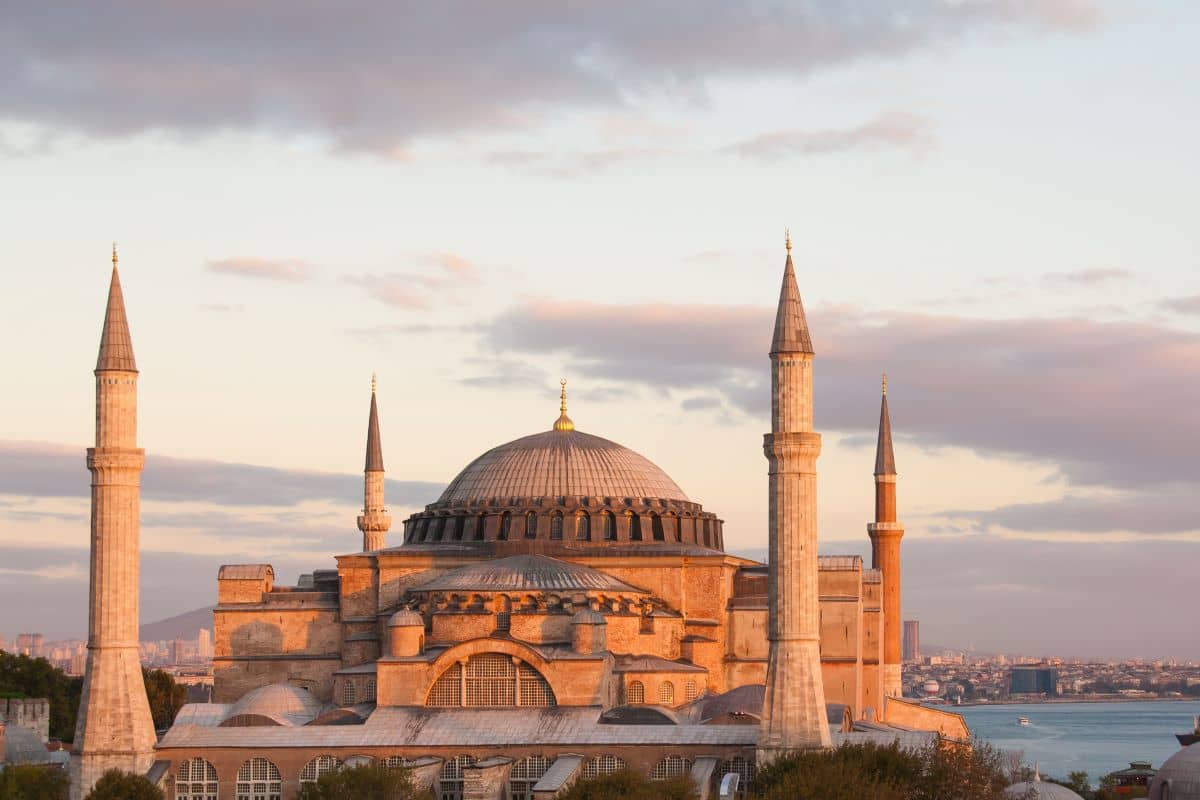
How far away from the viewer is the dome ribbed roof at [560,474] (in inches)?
2105

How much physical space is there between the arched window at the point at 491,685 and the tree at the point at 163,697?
19.8 m

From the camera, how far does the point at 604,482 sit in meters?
53.7

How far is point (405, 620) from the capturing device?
45.5 m

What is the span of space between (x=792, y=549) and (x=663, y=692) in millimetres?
6690

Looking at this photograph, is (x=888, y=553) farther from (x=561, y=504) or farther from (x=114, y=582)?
(x=114, y=582)

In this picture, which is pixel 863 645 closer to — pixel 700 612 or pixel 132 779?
pixel 700 612

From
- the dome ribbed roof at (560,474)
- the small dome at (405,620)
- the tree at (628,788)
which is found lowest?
the tree at (628,788)

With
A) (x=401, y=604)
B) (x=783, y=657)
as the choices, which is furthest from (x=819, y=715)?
(x=401, y=604)

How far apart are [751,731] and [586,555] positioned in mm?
11007

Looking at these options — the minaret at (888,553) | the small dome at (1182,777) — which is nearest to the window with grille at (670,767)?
the small dome at (1182,777)

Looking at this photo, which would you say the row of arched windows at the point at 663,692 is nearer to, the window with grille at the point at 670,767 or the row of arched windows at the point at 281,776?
the row of arched windows at the point at 281,776

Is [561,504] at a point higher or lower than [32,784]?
higher

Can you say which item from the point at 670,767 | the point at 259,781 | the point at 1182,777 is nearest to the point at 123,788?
the point at 259,781

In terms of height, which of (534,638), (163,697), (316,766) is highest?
(534,638)
